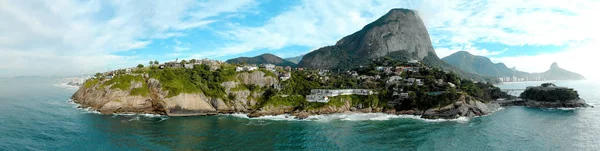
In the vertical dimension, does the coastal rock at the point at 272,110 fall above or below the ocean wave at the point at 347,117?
above

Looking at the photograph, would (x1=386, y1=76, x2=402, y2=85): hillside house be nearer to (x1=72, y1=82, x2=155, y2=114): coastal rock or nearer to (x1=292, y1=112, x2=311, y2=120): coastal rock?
(x1=292, y1=112, x2=311, y2=120): coastal rock

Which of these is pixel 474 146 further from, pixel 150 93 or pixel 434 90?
pixel 150 93

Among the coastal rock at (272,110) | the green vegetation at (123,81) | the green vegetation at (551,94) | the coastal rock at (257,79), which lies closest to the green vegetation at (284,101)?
the coastal rock at (272,110)

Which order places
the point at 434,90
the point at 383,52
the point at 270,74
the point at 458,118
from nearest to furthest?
the point at 458,118, the point at 434,90, the point at 270,74, the point at 383,52

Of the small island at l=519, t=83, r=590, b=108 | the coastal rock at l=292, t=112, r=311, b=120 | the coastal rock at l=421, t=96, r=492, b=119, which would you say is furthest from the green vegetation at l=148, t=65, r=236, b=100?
the small island at l=519, t=83, r=590, b=108

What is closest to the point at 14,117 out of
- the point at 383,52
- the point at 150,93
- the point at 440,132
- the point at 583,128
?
the point at 150,93

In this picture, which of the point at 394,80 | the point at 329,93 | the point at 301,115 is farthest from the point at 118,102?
the point at 394,80

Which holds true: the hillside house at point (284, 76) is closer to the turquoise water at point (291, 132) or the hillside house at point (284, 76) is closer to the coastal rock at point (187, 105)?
the turquoise water at point (291, 132)
